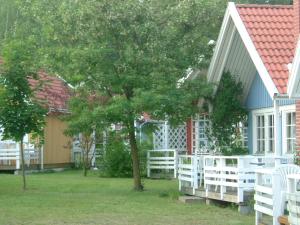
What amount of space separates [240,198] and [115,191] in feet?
20.1

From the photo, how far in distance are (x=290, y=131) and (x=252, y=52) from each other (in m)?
2.63

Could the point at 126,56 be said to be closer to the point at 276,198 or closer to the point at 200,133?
the point at 200,133

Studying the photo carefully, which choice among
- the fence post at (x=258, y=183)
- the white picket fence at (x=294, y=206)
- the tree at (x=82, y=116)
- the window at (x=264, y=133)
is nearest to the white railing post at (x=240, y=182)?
the fence post at (x=258, y=183)

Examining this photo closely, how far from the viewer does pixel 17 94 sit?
2125 cm

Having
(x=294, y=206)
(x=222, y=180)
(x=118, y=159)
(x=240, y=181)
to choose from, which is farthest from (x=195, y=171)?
(x=118, y=159)

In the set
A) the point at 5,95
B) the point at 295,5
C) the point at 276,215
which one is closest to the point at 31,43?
the point at 5,95

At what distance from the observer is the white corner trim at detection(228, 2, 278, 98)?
1675 centimetres

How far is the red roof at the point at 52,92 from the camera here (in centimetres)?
2205

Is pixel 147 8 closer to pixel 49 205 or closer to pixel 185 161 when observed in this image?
pixel 185 161

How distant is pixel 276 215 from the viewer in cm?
1184

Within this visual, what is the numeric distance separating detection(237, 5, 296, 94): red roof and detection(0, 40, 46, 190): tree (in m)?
6.45

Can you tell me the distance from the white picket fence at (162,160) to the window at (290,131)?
8.47 meters

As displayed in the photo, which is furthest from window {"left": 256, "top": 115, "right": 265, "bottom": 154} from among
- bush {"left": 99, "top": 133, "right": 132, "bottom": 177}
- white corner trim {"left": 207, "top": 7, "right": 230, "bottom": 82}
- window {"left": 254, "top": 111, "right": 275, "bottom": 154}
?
bush {"left": 99, "top": 133, "right": 132, "bottom": 177}

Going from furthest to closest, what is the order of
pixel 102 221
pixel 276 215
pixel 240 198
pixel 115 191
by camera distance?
pixel 115 191, pixel 240 198, pixel 102 221, pixel 276 215
